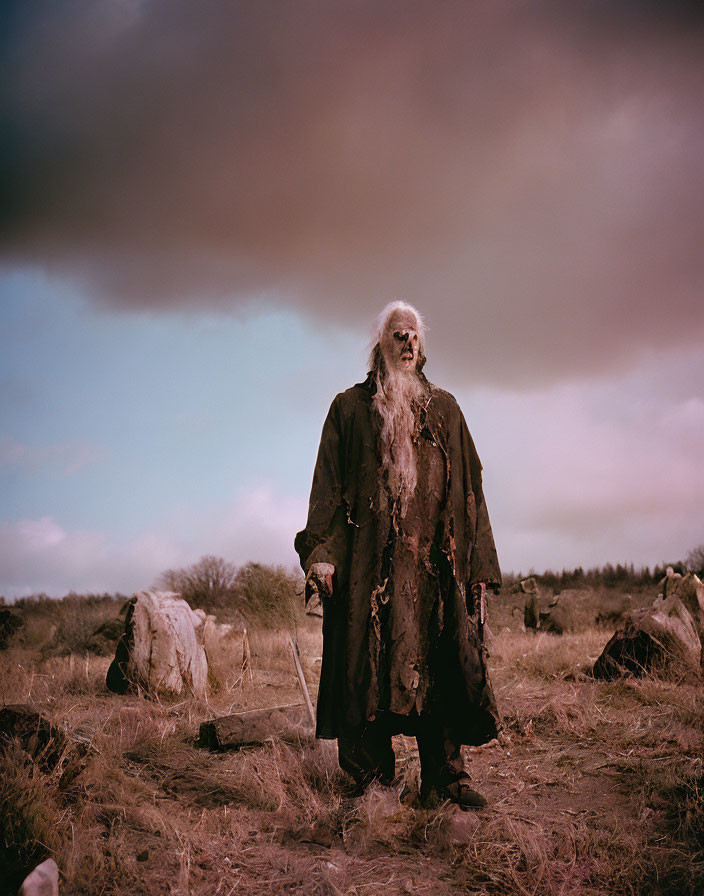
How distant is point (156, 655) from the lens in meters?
6.94

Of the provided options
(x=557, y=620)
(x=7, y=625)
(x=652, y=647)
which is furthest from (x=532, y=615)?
(x=7, y=625)

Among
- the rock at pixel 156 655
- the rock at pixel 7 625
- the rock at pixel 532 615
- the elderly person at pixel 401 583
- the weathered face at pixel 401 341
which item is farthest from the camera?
the rock at pixel 532 615

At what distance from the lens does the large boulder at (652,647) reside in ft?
21.9

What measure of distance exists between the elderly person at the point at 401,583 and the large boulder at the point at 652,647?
3.82m

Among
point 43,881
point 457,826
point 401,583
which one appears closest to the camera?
point 43,881

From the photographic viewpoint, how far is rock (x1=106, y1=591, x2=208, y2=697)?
6.85 metres

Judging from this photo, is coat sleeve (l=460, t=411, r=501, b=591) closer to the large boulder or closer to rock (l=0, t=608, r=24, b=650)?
the large boulder

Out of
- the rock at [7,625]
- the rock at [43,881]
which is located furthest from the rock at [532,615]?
the rock at [43,881]

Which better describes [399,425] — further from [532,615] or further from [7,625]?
[7,625]

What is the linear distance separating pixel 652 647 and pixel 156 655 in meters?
5.10

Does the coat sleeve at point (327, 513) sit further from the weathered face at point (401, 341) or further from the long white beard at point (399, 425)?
the weathered face at point (401, 341)

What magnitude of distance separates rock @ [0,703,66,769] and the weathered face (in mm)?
2828

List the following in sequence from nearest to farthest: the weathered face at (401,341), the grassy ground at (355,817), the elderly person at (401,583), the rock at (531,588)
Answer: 1. the grassy ground at (355,817)
2. the elderly person at (401,583)
3. the weathered face at (401,341)
4. the rock at (531,588)

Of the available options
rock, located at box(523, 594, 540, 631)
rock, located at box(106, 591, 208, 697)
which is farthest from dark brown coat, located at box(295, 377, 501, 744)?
rock, located at box(523, 594, 540, 631)
